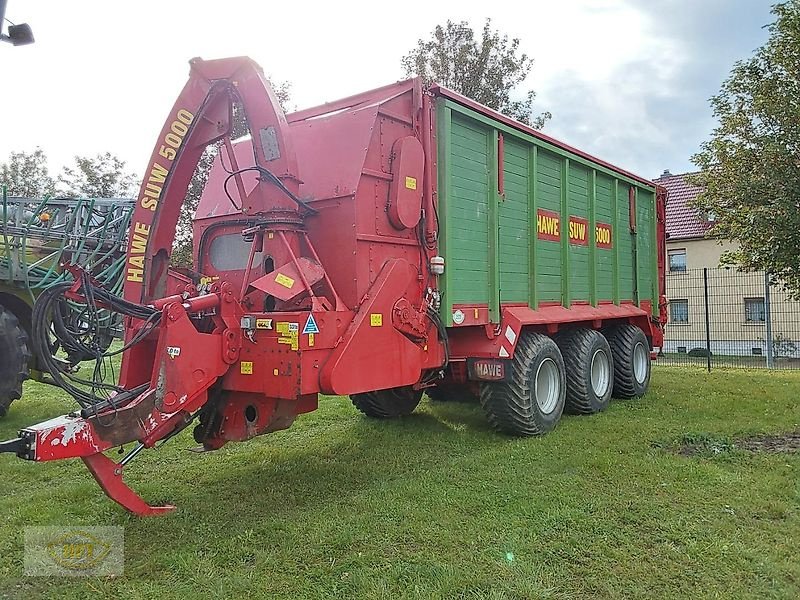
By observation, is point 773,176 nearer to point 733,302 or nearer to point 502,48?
point 733,302

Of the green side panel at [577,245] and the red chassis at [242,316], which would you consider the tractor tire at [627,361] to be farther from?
the red chassis at [242,316]

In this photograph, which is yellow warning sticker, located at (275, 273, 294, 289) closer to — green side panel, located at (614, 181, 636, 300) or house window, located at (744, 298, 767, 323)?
green side panel, located at (614, 181, 636, 300)

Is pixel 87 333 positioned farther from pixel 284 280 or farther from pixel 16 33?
pixel 16 33

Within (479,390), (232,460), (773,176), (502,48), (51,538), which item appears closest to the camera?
(51,538)

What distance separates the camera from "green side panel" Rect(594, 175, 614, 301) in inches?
328

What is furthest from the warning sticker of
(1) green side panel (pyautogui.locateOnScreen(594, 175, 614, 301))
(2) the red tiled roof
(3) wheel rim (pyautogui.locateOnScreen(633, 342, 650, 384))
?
(2) the red tiled roof

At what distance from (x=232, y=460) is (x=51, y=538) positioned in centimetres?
185

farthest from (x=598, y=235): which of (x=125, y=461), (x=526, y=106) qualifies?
(x=526, y=106)

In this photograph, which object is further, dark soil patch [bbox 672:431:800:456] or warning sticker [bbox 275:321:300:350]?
dark soil patch [bbox 672:431:800:456]

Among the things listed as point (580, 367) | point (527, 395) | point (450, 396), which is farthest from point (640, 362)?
point (527, 395)

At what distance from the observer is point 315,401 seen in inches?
195

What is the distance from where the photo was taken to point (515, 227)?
262 inches

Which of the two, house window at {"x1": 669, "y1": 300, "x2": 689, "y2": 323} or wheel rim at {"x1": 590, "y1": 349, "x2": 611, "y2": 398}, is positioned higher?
house window at {"x1": 669, "y1": 300, "x2": 689, "y2": 323}

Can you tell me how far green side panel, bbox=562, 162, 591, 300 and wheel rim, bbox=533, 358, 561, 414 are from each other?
112 cm
